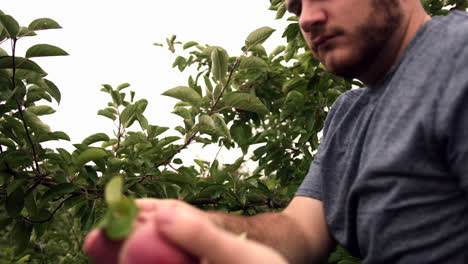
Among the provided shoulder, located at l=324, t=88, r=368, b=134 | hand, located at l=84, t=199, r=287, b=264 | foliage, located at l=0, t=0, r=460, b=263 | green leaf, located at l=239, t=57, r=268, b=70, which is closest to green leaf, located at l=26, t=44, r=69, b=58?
foliage, located at l=0, t=0, r=460, b=263

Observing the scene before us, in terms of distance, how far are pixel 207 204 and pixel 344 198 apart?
712 millimetres

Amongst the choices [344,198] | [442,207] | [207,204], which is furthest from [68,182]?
[442,207]

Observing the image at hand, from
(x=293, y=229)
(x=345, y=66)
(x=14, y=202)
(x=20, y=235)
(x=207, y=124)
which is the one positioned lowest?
(x=20, y=235)

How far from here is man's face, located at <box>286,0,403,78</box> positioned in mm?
1077

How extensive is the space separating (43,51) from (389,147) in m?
1.10

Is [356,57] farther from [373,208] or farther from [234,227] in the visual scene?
[234,227]

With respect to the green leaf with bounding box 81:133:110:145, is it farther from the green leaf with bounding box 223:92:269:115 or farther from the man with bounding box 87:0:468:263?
the man with bounding box 87:0:468:263

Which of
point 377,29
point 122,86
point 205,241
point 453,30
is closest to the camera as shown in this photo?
point 205,241

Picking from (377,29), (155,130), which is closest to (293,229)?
(377,29)

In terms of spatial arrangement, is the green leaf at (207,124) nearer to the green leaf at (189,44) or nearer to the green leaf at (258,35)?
the green leaf at (258,35)

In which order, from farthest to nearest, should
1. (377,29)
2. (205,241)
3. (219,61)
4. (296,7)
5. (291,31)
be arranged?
1. (291,31)
2. (219,61)
3. (296,7)
4. (377,29)
5. (205,241)

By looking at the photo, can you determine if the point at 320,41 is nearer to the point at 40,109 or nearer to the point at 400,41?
the point at 400,41

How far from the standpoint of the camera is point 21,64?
1.27 m

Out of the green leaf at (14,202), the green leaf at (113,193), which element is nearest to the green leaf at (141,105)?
the green leaf at (14,202)
